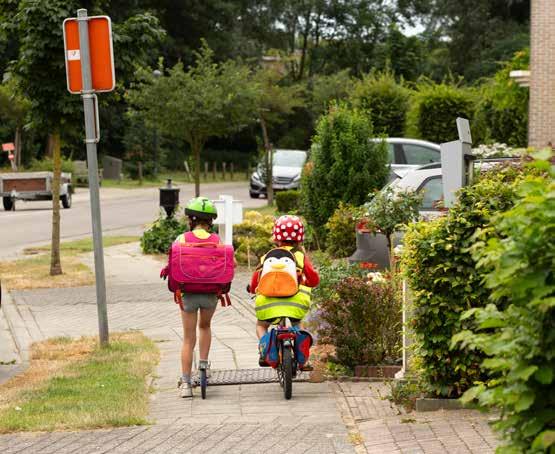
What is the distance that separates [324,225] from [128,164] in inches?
1576

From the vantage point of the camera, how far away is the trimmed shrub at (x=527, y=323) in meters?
3.39

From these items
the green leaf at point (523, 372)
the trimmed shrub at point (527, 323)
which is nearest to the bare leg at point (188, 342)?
the trimmed shrub at point (527, 323)

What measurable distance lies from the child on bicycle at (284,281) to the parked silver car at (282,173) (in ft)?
88.0

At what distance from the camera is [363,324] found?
8539 mm

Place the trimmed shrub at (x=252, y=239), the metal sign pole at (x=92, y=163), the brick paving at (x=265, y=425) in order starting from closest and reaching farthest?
the brick paving at (x=265, y=425) → the metal sign pole at (x=92, y=163) → the trimmed shrub at (x=252, y=239)

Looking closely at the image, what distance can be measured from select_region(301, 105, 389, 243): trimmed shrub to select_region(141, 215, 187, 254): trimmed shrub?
298cm

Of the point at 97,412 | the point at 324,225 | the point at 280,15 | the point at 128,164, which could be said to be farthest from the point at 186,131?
the point at 280,15

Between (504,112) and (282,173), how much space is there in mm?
8483

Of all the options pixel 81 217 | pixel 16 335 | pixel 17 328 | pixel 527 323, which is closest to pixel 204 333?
pixel 16 335

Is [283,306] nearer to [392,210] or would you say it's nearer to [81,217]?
[392,210]

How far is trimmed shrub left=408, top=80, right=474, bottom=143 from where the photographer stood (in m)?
31.7

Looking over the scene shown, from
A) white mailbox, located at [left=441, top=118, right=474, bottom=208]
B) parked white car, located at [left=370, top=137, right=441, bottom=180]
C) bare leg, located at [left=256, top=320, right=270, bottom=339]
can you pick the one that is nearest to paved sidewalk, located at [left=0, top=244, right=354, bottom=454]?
bare leg, located at [left=256, top=320, right=270, bottom=339]

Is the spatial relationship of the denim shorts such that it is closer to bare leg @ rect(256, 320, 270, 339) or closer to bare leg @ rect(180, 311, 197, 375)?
bare leg @ rect(180, 311, 197, 375)

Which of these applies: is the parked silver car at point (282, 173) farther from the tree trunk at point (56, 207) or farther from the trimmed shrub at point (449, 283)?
the trimmed shrub at point (449, 283)
